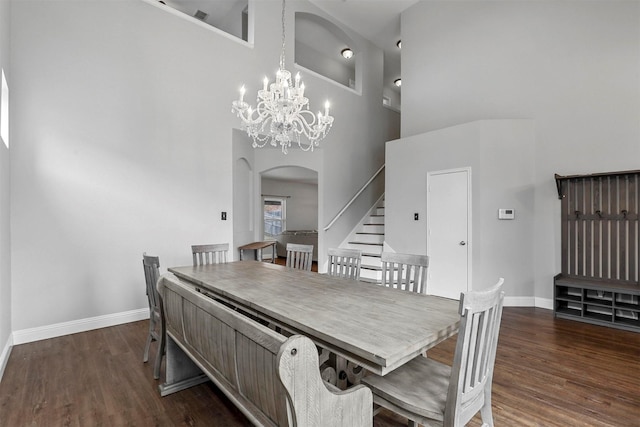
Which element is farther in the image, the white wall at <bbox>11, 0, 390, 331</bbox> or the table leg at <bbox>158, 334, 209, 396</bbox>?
the white wall at <bbox>11, 0, 390, 331</bbox>

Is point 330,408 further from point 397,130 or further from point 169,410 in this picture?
point 397,130

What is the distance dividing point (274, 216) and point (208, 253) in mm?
7015

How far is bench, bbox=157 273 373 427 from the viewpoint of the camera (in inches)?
39.0

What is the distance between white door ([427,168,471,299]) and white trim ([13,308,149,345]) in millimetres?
4050

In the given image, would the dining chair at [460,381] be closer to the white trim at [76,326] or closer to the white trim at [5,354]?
the white trim at [5,354]

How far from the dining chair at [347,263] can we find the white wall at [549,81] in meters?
2.65

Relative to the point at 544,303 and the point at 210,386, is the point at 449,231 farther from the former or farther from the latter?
the point at 210,386

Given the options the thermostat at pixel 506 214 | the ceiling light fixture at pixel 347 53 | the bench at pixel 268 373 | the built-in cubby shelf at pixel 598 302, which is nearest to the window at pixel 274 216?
the ceiling light fixture at pixel 347 53

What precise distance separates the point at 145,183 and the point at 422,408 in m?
3.78

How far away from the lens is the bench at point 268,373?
99cm

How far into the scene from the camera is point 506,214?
438 centimetres

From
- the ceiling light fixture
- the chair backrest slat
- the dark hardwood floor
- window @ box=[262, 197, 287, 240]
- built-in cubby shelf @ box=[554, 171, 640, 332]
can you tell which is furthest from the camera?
window @ box=[262, 197, 287, 240]


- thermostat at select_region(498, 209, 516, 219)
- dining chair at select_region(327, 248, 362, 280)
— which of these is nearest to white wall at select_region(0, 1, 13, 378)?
dining chair at select_region(327, 248, 362, 280)

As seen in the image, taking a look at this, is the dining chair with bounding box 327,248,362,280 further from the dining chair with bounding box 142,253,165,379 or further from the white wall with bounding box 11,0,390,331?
the white wall with bounding box 11,0,390,331
